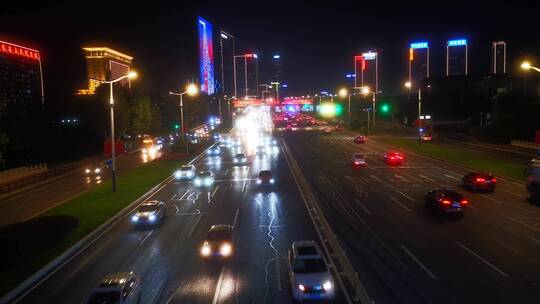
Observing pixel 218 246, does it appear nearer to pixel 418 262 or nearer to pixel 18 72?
pixel 418 262

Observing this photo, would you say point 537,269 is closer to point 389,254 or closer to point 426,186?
point 389,254

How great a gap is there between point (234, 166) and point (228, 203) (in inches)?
983

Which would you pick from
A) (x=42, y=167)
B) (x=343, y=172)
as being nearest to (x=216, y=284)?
(x=343, y=172)

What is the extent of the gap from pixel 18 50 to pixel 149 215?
510 ft

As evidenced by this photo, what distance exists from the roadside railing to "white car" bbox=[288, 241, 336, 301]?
99 cm

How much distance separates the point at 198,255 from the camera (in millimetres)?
24844

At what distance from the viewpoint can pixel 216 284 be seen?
20.6 metres

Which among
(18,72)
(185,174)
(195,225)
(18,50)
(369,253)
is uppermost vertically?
(18,50)

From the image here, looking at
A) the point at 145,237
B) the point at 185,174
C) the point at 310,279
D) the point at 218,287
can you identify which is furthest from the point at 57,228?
the point at 185,174

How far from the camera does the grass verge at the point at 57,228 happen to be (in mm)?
23609

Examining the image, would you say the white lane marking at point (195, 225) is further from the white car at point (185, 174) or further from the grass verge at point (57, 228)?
the white car at point (185, 174)

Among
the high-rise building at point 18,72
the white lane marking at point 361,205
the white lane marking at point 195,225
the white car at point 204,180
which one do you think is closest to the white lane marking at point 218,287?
the white lane marking at point 195,225

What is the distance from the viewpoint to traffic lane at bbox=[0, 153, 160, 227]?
37344 mm

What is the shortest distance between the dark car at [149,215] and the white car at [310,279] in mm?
13576
